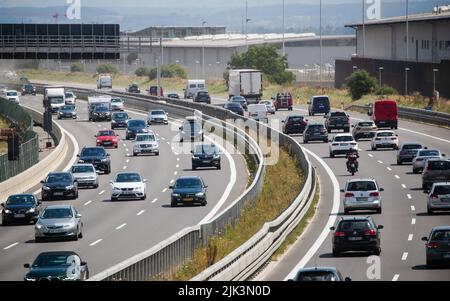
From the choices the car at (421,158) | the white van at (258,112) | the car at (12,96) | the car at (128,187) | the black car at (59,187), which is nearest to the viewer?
the black car at (59,187)

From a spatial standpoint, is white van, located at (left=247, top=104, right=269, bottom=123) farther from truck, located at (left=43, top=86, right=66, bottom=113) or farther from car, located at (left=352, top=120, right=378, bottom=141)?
truck, located at (left=43, top=86, right=66, bottom=113)

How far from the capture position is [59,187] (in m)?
56.6

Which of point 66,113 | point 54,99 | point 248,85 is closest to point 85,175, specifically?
point 66,113

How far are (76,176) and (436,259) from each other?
3082cm

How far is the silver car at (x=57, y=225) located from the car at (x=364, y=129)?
4036cm

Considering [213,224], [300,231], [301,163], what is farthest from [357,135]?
[213,224]

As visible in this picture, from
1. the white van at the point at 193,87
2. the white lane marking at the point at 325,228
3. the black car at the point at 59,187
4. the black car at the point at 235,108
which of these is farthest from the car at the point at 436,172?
the white van at the point at 193,87

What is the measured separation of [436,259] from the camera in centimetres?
3297

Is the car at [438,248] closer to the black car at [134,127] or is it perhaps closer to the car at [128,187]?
the car at [128,187]

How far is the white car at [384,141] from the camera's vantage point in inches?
2982

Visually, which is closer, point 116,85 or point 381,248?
point 381,248

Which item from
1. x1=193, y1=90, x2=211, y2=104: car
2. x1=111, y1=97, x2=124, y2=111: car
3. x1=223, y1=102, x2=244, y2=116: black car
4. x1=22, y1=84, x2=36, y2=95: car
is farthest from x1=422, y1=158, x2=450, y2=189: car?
x1=22, y1=84, x2=36, y2=95: car

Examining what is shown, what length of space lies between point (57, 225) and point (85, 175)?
18.9 metres
